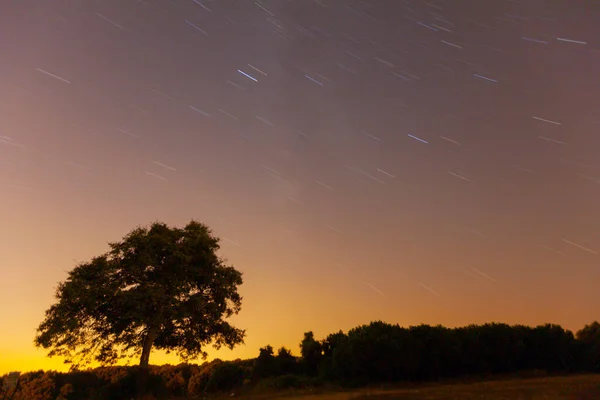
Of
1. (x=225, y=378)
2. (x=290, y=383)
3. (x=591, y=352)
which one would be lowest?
(x=290, y=383)

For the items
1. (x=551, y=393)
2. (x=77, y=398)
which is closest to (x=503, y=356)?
(x=551, y=393)

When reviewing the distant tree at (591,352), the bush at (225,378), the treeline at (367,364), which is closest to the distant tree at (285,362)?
the treeline at (367,364)

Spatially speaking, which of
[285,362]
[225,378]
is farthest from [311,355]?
[225,378]

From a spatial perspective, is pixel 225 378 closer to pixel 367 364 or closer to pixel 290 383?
pixel 290 383

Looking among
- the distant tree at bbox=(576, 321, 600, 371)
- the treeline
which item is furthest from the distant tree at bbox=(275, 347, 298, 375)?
the distant tree at bbox=(576, 321, 600, 371)

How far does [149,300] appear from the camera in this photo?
81.3 ft

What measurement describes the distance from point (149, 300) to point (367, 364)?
48.6 feet

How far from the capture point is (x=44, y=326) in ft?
80.9

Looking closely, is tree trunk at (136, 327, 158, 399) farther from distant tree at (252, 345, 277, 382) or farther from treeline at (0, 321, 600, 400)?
distant tree at (252, 345, 277, 382)

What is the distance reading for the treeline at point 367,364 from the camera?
26859 millimetres

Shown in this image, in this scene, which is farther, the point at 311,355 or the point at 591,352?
the point at 591,352

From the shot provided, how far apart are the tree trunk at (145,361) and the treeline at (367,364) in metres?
0.66

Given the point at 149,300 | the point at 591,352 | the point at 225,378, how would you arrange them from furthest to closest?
1. the point at 591,352
2. the point at 225,378
3. the point at 149,300

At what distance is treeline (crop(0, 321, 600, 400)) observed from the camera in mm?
26859
